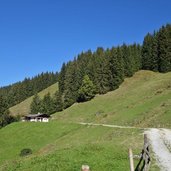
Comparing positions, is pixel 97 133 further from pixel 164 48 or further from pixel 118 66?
pixel 164 48

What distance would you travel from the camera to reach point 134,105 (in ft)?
288

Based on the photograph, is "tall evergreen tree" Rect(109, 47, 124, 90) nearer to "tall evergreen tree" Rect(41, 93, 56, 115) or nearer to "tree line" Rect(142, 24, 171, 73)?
"tree line" Rect(142, 24, 171, 73)

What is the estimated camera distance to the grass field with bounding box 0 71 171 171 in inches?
1047

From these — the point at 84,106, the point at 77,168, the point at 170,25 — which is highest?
the point at 170,25

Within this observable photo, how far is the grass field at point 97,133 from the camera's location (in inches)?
1047

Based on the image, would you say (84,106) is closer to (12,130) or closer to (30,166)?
(12,130)

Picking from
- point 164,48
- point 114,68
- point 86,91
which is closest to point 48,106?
point 86,91

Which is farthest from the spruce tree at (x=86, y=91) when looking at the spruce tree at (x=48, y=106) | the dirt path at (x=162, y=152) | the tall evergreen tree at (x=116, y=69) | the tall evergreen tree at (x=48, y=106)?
the dirt path at (x=162, y=152)

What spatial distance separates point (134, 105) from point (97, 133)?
87.2 feet

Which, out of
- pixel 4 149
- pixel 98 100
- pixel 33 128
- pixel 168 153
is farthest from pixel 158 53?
pixel 168 153

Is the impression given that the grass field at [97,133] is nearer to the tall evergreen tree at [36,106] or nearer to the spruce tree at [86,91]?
the spruce tree at [86,91]

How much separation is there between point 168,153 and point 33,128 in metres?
65.2

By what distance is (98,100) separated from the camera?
11588 centimetres

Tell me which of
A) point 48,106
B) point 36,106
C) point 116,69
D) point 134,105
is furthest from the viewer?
point 36,106
